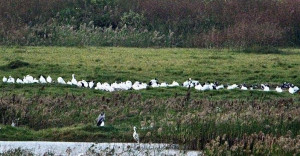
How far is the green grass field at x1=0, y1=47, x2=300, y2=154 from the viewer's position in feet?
57.4

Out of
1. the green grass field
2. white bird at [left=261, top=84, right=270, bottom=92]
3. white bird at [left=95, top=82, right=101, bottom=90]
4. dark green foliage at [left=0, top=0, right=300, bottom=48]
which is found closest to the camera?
the green grass field

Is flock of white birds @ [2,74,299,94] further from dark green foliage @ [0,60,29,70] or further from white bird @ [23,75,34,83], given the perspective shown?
dark green foliage @ [0,60,29,70]

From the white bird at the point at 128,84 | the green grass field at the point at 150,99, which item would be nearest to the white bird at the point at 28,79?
the green grass field at the point at 150,99

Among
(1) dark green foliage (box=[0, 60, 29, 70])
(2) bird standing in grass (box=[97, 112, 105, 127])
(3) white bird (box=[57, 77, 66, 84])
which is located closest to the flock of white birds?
(3) white bird (box=[57, 77, 66, 84])

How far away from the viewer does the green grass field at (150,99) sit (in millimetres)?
17500

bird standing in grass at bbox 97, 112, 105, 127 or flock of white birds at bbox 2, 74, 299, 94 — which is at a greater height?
flock of white birds at bbox 2, 74, 299, 94

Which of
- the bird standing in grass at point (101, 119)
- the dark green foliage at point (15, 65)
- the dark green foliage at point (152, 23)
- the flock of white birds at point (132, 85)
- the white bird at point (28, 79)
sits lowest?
the bird standing in grass at point (101, 119)

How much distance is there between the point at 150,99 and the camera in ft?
71.4

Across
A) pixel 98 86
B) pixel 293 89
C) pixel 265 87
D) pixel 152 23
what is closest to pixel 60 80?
pixel 98 86

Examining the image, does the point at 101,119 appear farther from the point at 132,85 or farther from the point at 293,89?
the point at 293,89

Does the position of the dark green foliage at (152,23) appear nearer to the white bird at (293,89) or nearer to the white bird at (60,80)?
the white bird at (293,89)

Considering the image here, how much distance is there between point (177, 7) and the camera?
1608 inches

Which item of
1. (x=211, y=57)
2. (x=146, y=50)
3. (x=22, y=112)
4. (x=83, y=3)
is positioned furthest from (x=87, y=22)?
(x=22, y=112)

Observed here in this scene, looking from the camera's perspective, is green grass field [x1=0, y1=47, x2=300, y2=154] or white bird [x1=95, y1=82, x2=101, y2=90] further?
white bird [x1=95, y1=82, x2=101, y2=90]
